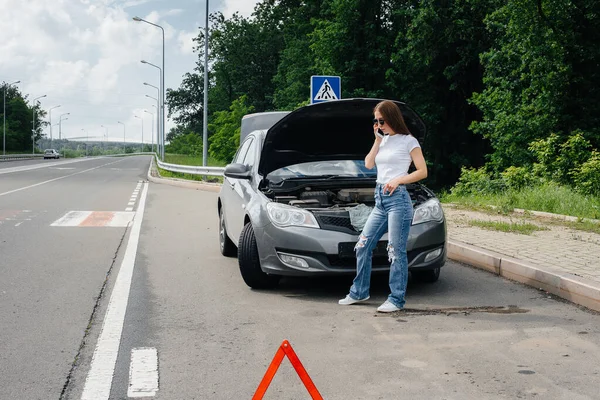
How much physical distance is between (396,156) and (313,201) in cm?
126

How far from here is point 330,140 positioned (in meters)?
7.98

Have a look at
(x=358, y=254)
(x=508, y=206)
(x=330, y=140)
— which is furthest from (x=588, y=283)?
(x=508, y=206)

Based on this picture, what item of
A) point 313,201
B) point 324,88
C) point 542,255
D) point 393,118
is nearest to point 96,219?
point 324,88

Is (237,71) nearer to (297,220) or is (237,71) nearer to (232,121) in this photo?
(232,121)

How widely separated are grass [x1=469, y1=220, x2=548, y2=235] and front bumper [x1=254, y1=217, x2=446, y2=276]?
12.9 feet

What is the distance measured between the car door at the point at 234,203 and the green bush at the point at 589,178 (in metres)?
10.0

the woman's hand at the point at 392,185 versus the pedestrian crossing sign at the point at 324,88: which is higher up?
the pedestrian crossing sign at the point at 324,88

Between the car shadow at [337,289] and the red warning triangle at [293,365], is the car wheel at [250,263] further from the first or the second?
the red warning triangle at [293,365]

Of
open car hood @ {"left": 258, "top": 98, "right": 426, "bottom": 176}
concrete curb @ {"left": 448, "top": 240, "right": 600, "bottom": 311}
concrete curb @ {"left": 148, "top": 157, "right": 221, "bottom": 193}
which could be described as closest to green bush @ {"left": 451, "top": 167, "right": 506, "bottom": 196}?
concrete curb @ {"left": 148, "top": 157, "right": 221, "bottom": 193}

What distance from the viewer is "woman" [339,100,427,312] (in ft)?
19.6

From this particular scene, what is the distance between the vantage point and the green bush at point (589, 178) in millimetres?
16388

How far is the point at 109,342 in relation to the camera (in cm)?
501

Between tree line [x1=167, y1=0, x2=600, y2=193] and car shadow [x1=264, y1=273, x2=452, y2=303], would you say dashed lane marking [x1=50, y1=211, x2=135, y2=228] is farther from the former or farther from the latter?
tree line [x1=167, y1=0, x2=600, y2=193]

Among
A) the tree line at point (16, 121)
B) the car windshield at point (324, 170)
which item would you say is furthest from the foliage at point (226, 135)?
the tree line at point (16, 121)
